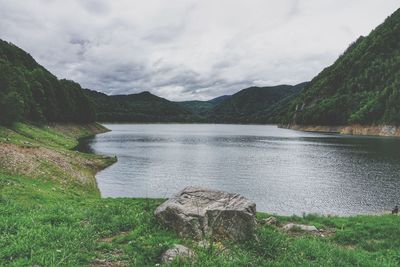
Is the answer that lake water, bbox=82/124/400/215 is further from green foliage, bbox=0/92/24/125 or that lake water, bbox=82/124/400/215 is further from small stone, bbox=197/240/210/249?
small stone, bbox=197/240/210/249

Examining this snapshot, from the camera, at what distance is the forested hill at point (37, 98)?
74.2m

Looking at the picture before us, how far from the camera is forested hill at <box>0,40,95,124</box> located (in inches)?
2921

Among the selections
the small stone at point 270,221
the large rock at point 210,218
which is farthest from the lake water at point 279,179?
the large rock at point 210,218

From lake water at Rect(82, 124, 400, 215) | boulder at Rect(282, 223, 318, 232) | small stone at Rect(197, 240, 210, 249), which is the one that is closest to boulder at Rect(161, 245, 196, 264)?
small stone at Rect(197, 240, 210, 249)

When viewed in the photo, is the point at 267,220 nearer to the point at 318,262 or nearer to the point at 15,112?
the point at 318,262

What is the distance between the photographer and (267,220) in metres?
19.8

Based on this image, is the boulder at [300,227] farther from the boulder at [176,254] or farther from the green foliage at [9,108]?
the green foliage at [9,108]

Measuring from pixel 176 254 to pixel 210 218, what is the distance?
3066mm

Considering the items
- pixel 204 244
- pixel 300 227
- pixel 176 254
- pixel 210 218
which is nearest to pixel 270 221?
pixel 300 227

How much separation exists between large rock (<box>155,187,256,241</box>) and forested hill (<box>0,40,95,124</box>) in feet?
215

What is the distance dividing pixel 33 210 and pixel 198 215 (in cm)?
801

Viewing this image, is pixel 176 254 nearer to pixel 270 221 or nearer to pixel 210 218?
pixel 210 218

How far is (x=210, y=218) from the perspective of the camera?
46.9 feet

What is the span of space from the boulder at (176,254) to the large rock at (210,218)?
1.75 metres
